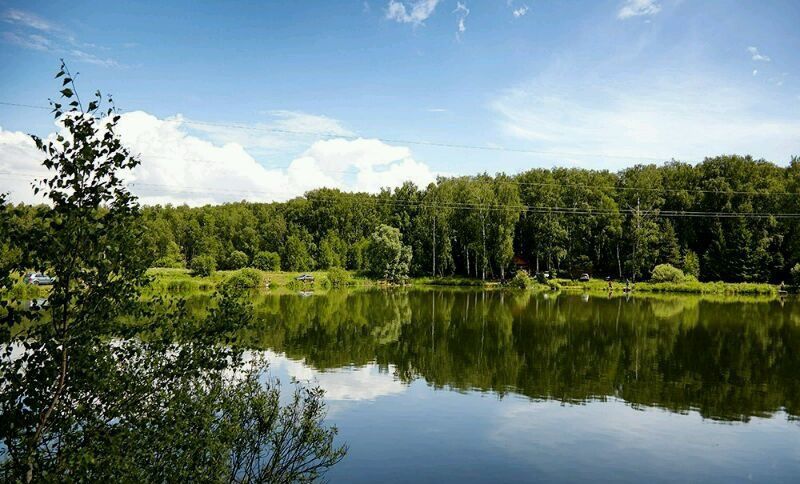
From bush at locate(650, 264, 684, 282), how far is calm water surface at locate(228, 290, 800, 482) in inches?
1040

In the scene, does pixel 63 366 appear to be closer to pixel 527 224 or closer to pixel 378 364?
pixel 378 364

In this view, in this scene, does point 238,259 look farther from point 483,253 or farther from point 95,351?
point 95,351

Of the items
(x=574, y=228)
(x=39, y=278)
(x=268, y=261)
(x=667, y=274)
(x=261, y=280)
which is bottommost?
(x=261, y=280)

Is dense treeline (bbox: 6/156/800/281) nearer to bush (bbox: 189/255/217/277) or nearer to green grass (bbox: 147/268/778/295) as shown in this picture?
green grass (bbox: 147/268/778/295)

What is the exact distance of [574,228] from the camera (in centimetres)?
8288

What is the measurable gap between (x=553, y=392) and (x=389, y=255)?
6010cm

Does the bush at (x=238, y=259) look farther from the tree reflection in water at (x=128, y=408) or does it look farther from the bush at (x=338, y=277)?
the tree reflection in water at (x=128, y=408)

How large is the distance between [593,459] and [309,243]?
83173mm

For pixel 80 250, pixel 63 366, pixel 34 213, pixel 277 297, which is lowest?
pixel 277 297

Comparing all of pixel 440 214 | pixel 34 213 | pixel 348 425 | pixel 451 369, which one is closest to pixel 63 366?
pixel 34 213

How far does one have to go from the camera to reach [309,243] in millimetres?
95000

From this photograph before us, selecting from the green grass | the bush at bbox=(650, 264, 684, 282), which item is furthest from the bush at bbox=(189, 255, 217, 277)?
the bush at bbox=(650, 264, 684, 282)

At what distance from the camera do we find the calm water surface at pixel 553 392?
47.2 feet

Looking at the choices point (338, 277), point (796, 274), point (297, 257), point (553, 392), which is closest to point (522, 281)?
point (338, 277)
